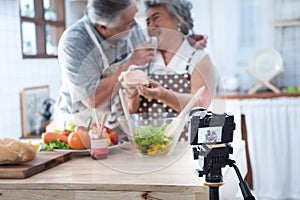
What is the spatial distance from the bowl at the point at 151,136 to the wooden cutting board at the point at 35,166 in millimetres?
226

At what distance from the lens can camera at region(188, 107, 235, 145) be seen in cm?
107

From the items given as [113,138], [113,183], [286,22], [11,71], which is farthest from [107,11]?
[286,22]

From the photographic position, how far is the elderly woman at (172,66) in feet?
5.38

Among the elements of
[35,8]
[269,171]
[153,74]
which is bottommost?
[269,171]

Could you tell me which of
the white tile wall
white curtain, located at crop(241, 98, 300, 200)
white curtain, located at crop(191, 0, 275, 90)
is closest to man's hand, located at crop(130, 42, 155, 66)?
the white tile wall

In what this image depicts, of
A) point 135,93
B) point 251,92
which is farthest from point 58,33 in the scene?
point 135,93

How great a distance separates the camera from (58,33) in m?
3.52

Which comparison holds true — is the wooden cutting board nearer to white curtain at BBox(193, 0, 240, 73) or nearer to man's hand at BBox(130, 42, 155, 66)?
man's hand at BBox(130, 42, 155, 66)

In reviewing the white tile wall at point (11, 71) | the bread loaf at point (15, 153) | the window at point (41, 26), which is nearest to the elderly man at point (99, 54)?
the bread loaf at point (15, 153)

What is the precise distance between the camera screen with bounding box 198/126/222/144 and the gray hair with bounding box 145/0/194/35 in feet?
3.37

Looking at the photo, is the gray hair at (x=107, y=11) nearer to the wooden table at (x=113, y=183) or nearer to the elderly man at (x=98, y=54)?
the elderly man at (x=98, y=54)

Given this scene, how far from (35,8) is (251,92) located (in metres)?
1.66

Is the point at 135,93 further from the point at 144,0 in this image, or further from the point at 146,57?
the point at 144,0

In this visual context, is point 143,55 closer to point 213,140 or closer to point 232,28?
point 213,140
